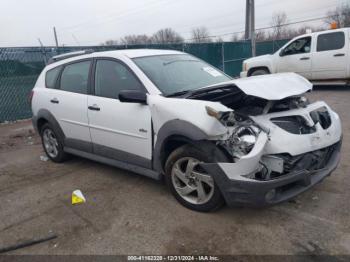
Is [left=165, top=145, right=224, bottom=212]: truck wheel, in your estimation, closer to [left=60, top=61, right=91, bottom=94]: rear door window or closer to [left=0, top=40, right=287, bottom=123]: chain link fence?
[left=60, top=61, right=91, bottom=94]: rear door window

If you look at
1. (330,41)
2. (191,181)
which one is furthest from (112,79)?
(330,41)

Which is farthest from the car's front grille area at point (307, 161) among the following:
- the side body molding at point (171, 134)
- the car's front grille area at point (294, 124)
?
the side body molding at point (171, 134)

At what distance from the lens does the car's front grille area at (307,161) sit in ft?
9.15

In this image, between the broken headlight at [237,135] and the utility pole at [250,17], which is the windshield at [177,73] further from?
the utility pole at [250,17]

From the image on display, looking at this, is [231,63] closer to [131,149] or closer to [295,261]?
[131,149]

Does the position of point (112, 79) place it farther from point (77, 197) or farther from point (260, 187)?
point (260, 187)

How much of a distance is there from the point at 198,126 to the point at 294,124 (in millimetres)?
972

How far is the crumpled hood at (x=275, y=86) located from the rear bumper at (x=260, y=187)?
0.77m

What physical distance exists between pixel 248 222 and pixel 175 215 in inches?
29.9

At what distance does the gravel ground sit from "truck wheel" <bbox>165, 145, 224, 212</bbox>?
128 mm

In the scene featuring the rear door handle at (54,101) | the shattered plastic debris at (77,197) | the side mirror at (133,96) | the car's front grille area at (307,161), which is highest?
the side mirror at (133,96)

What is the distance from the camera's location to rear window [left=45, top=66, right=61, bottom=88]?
16.3 feet

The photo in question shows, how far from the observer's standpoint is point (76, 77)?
4547 mm

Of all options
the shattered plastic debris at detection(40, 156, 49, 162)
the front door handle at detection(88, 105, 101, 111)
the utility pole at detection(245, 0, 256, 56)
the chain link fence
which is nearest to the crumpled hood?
the front door handle at detection(88, 105, 101, 111)
